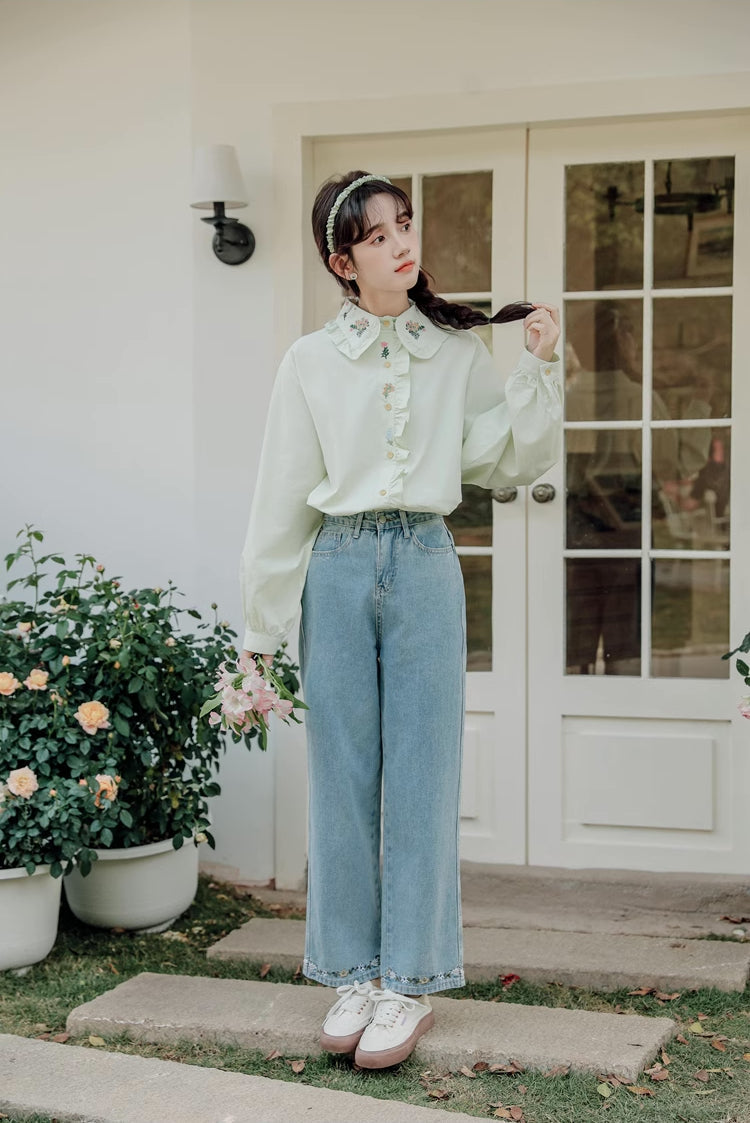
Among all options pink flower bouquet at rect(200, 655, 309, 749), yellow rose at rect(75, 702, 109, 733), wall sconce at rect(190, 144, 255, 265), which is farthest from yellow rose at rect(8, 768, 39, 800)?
wall sconce at rect(190, 144, 255, 265)

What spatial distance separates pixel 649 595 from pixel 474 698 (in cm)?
60

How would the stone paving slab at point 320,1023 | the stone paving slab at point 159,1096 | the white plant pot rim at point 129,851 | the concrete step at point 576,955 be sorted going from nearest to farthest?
the stone paving slab at point 159,1096 < the stone paving slab at point 320,1023 < the concrete step at point 576,955 < the white plant pot rim at point 129,851

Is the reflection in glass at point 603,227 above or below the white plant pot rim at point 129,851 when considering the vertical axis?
above

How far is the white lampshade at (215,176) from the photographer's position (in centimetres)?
360

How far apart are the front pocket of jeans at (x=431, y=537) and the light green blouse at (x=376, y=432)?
0.17 feet

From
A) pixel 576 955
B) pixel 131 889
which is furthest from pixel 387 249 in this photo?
pixel 131 889

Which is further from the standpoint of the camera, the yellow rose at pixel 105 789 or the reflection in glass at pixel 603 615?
the reflection in glass at pixel 603 615

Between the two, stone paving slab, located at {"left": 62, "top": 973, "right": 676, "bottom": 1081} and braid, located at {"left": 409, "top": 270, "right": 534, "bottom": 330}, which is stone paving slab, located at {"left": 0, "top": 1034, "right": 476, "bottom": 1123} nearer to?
stone paving slab, located at {"left": 62, "top": 973, "right": 676, "bottom": 1081}

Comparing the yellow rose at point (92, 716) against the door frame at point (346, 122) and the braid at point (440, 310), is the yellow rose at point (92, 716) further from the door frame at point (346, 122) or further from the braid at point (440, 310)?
the braid at point (440, 310)

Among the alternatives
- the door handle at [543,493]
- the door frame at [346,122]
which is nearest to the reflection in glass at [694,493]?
the door handle at [543,493]

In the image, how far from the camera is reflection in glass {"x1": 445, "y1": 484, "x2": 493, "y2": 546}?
3816mm

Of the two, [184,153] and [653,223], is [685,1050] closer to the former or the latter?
[653,223]

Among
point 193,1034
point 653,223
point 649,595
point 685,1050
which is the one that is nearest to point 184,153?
point 653,223

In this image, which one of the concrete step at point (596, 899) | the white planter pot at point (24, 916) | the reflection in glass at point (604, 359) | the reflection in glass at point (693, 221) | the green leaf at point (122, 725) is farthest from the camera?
the reflection in glass at point (604, 359)
